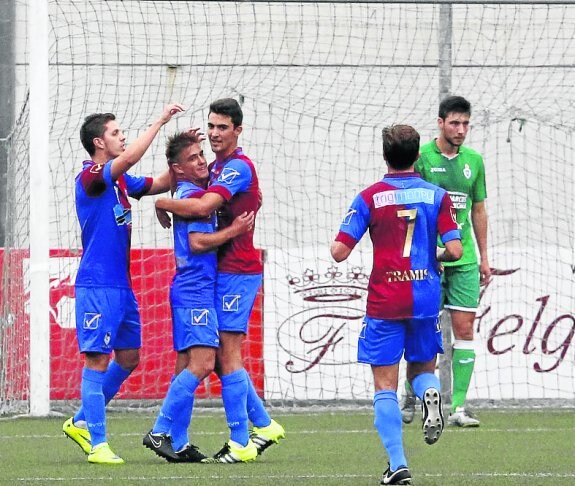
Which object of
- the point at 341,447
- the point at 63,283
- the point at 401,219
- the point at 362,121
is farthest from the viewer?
the point at 362,121

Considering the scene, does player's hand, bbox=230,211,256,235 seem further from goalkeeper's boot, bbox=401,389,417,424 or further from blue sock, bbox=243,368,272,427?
goalkeeper's boot, bbox=401,389,417,424

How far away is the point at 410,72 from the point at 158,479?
612 centimetres

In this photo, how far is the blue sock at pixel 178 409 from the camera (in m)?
7.46

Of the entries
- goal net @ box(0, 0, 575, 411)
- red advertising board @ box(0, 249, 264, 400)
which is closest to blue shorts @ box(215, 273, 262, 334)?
goal net @ box(0, 0, 575, 411)

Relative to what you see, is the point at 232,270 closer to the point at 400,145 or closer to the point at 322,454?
the point at 322,454

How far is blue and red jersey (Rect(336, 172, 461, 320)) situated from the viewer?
6602 mm


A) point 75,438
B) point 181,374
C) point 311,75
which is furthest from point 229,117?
point 311,75

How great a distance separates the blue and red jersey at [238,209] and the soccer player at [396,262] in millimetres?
1130

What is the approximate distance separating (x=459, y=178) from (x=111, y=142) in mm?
2856

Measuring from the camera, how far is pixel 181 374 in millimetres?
7551

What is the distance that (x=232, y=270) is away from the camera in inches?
303

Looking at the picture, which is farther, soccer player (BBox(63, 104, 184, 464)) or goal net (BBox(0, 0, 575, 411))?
goal net (BBox(0, 0, 575, 411))

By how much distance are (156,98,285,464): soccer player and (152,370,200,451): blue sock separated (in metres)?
0.19

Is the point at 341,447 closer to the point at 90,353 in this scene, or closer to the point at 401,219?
the point at 90,353
